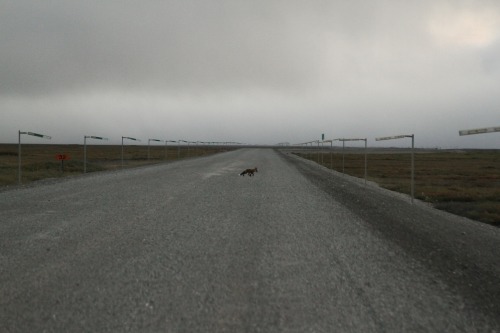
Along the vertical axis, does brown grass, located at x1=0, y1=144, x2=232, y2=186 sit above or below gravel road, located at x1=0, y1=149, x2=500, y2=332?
above

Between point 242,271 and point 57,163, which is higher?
point 57,163

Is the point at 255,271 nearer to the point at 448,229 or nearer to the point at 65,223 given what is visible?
the point at 65,223

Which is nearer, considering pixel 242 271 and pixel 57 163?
pixel 242 271

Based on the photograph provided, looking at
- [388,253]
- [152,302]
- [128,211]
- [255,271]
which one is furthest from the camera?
[128,211]

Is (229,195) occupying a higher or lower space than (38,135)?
lower

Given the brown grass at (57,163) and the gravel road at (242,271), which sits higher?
the brown grass at (57,163)

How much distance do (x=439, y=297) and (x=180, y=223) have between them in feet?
16.2

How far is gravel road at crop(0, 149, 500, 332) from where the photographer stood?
3441 mm

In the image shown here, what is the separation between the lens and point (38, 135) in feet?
56.1

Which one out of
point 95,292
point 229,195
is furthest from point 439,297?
point 229,195

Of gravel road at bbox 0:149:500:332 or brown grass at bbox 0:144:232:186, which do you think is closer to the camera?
gravel road at bbox 0:149:500:332

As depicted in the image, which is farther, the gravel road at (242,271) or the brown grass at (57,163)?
the brown grass at (57,163)

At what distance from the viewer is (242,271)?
4742 mm

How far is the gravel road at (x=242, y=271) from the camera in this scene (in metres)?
3.44
